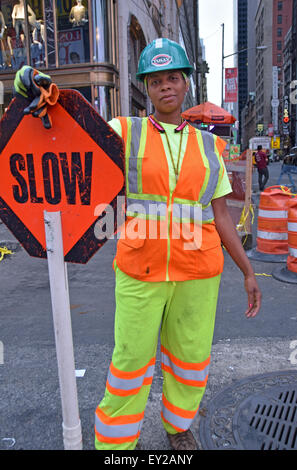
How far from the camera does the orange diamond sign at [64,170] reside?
1.72 metres

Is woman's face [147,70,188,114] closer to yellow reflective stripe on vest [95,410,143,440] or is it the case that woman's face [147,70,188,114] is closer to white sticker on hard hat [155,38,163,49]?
white sticker on hard hat [155,38,163,49]

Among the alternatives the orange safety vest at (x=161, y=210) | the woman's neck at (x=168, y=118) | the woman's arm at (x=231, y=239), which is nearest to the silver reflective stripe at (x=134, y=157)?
the orange safety vest at (x=161, y=210)

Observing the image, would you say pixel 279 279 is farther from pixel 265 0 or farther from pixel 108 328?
pixel 265 0

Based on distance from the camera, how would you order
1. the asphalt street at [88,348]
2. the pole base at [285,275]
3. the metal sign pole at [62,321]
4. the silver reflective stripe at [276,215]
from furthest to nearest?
the silver reflective stripe at [276,215] < the pole base at [285,275] < the asphalt street at [88,348] < the metal sign pole at [62,321]

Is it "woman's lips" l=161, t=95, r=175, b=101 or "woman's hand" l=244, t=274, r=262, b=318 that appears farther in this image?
"woman's hand" l=244, t=274, r=262, b=318

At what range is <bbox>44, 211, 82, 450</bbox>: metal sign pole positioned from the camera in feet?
6.07

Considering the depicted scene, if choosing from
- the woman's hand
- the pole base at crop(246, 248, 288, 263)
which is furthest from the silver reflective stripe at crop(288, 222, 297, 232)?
the woman's hand

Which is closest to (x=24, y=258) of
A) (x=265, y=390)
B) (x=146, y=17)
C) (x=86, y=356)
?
(x=86, y=356)

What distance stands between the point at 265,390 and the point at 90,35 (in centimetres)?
1614

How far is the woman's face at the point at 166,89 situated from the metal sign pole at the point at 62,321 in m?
0.78

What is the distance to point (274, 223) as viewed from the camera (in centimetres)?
696

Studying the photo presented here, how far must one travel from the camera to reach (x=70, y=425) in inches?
80.3

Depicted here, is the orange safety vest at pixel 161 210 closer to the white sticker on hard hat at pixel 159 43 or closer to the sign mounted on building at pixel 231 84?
the white sticker on hard hat at pixel 159 43

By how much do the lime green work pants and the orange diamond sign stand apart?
433mm
